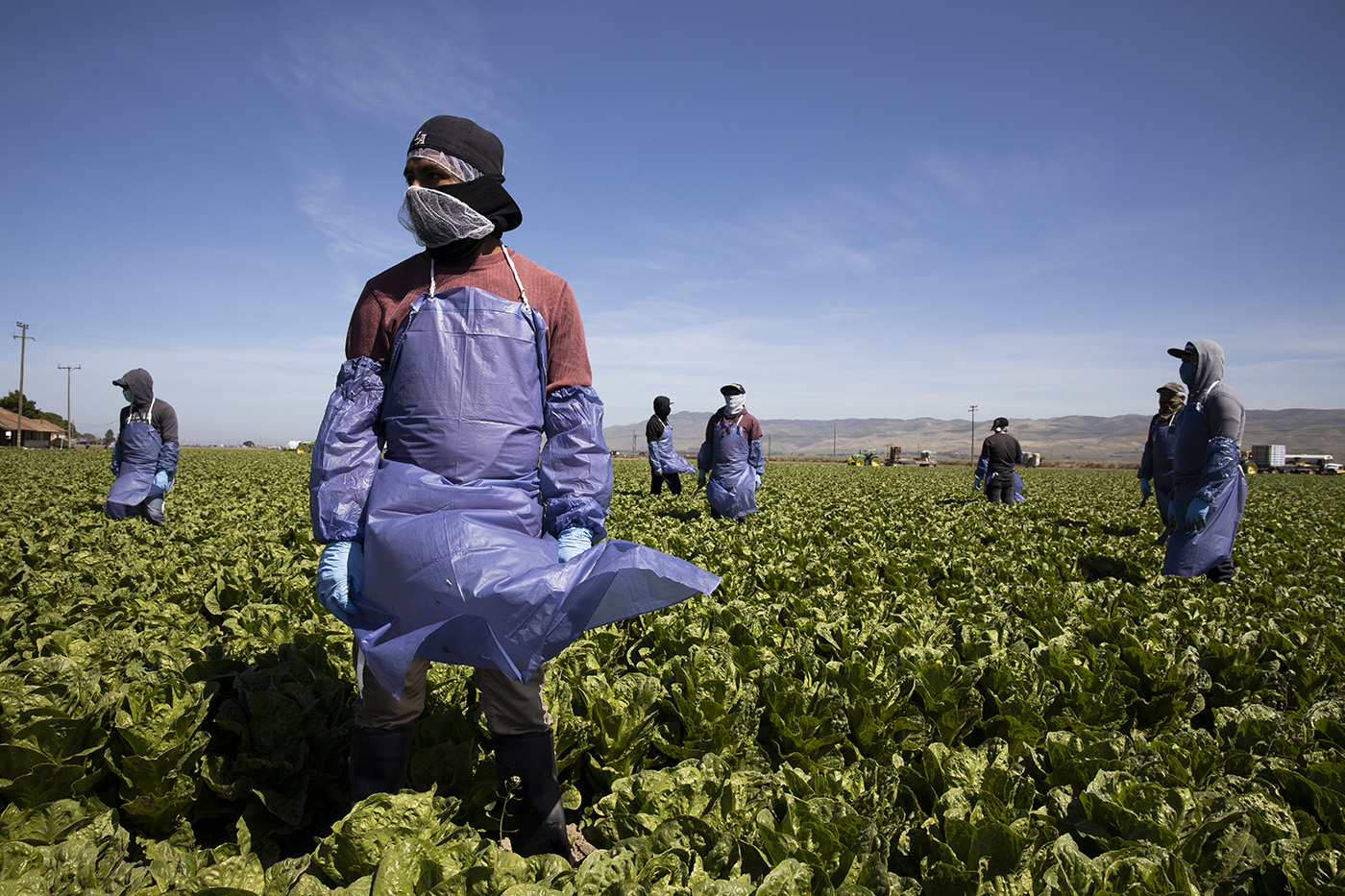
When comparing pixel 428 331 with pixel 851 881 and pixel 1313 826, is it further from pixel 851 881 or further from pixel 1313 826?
pixel 1313 826

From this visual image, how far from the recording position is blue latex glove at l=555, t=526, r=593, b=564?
81.6 inches

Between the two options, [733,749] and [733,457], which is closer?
[733,749]

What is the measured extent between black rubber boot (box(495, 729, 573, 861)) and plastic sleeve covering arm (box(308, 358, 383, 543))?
833 millimetres

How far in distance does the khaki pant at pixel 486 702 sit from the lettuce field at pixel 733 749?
10.2 inches

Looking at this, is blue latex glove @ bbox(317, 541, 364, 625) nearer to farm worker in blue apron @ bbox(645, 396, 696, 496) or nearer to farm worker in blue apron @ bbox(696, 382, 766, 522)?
farm worker in blue apron @ bbox(696, 382, 766, 522)

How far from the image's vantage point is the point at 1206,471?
5953 mm

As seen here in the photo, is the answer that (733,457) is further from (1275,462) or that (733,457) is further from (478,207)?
(1275,462)

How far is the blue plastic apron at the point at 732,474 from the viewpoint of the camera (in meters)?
9.83

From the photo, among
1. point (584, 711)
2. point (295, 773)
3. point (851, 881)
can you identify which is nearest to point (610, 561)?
point (851, 881)

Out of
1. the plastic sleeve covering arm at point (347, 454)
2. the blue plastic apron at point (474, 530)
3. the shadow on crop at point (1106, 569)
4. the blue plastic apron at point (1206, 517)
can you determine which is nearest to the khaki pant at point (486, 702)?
the blue plastic apron at point (474, 530)

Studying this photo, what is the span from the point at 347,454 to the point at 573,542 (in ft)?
2.31

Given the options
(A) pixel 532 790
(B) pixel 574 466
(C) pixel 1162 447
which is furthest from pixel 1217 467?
(A) pixel 532 790

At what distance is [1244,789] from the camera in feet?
7.70

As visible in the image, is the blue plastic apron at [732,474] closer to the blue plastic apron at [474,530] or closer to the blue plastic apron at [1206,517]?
the blue plastic apron at [1206,517]
